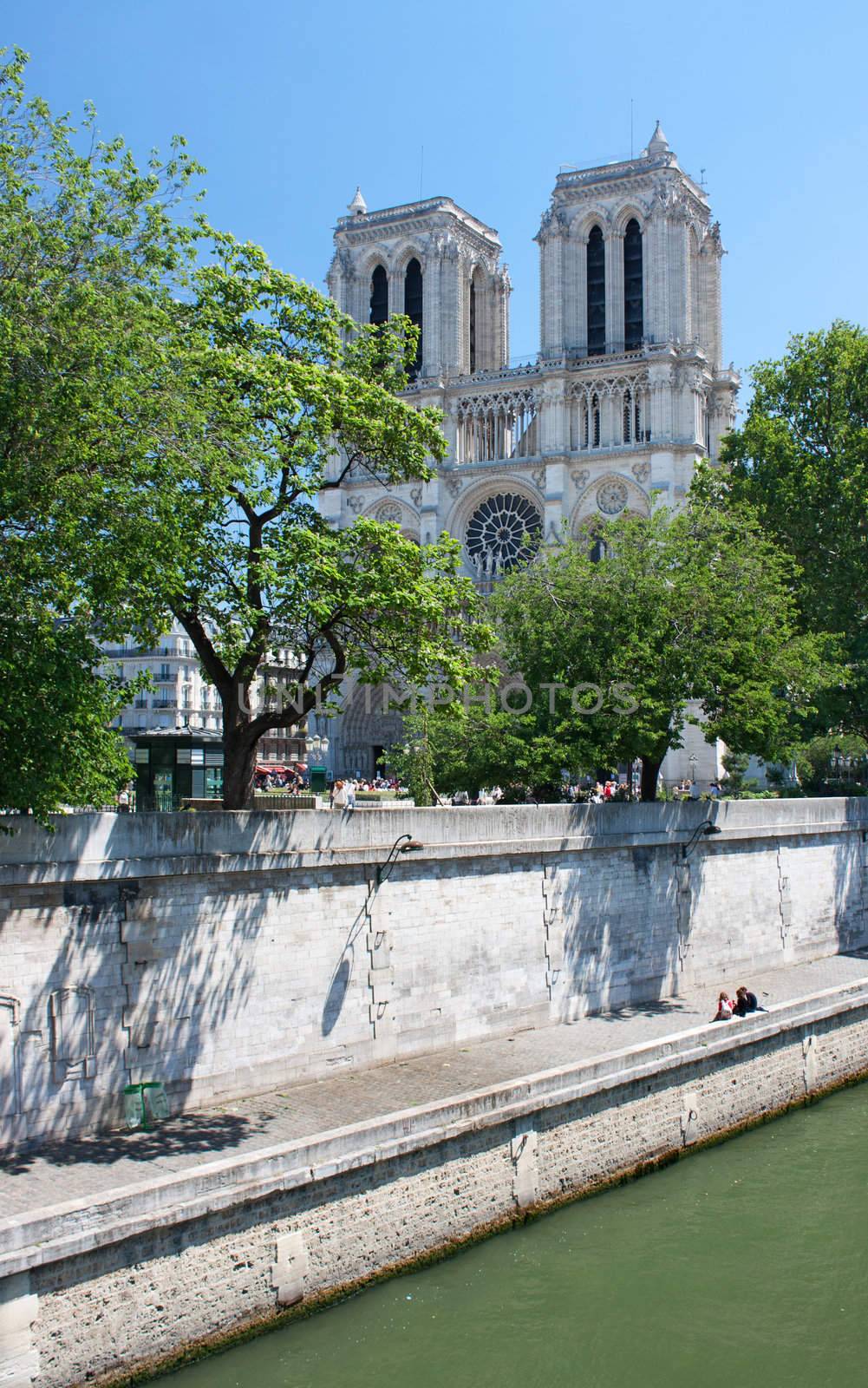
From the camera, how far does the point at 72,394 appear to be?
41.5 ft

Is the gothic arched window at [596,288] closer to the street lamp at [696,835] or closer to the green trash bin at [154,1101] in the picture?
the street lamp at [696,835]

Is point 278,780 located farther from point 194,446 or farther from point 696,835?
point 194,446

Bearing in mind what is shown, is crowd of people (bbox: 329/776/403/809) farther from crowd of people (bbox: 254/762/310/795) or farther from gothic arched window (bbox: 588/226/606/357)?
gothic arched window (bbox: 588/226/606/357)

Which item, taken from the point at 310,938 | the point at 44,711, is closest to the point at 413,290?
the point at 310,938

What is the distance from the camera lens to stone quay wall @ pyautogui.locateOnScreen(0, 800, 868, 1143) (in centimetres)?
1330

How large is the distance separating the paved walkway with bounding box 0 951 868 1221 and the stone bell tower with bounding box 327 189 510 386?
47934mm

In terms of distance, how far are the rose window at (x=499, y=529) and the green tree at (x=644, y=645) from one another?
35164 mm

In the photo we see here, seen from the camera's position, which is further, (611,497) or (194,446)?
(611,497)

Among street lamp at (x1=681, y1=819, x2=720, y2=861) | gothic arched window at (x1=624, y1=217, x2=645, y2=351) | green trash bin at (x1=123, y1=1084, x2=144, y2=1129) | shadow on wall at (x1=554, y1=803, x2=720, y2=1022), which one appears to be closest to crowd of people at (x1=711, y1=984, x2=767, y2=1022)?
shadow on wall at (x1=554, y1=803, x2=720, y2=1022)

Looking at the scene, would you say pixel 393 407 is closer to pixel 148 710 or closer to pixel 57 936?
pixel 57 936

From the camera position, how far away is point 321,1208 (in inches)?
487

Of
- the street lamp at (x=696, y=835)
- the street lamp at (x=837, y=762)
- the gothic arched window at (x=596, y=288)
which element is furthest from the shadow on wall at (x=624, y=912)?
the gothic arched window at (x=596, y=288)

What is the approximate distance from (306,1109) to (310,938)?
83.5 inches

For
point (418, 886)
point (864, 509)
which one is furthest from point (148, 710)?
point (418, 886)
